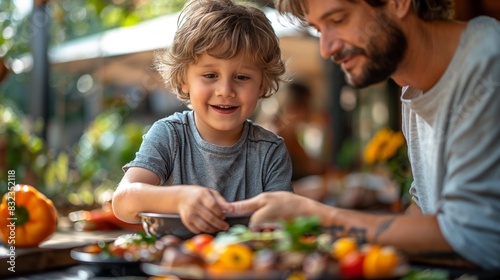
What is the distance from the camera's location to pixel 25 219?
2.70 m

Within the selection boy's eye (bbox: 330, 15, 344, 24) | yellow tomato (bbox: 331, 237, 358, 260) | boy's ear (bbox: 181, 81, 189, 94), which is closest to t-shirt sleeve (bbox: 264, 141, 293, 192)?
boy's ear (bbox: 181, 81, 189, 94)

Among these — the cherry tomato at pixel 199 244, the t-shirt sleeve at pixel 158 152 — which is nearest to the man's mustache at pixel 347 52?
the cherry tomato at pixel 199 244

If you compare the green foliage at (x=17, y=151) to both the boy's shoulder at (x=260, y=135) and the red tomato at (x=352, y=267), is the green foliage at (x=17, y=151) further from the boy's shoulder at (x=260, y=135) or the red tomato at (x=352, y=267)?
the red tomato at (x=352, y=267)

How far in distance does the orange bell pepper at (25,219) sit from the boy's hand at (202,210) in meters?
1.09

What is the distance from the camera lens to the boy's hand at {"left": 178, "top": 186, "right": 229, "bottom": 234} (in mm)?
1738

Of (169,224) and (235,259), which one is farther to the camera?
(169,224)

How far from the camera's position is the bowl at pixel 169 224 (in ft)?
5.92

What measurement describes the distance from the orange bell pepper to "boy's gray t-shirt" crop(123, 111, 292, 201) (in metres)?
0.62

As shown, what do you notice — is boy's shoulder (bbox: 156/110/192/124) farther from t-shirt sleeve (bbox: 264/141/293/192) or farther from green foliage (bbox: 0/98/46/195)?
green foliage (bbox: 0/98/46/195)

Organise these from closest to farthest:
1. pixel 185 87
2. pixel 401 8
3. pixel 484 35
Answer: pixel 484 35 → pixel 401 8 → pixel 185 87

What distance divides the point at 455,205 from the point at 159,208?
0.78 meters

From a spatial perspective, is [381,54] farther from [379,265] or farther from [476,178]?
[379,265]

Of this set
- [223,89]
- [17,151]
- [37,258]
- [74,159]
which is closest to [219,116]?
[223,89]

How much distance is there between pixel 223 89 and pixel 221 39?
0.17 meters
